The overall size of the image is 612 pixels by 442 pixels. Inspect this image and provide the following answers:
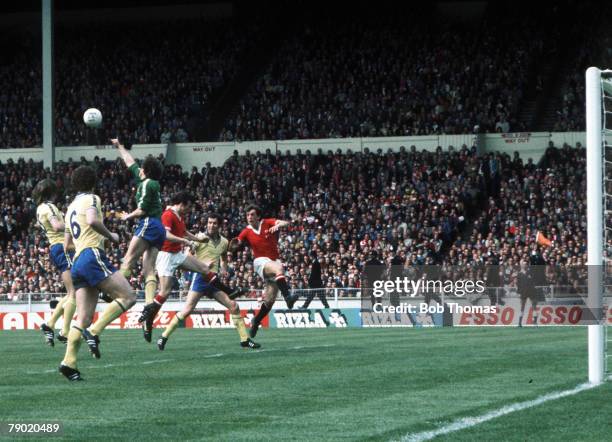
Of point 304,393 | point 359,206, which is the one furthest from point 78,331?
point 359,206

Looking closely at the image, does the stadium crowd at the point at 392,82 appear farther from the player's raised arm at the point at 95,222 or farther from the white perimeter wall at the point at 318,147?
the player's raised arm at the point at 95,222

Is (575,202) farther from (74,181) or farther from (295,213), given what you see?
(74,181)

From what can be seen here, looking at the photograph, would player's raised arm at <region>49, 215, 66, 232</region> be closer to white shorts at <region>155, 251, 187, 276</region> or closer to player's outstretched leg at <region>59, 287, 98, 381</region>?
white shorts at <region>155, 251, 187, 276</region>

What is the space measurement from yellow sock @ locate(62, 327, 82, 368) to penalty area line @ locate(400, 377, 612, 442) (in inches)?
175

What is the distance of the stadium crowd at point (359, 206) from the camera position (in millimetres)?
34719

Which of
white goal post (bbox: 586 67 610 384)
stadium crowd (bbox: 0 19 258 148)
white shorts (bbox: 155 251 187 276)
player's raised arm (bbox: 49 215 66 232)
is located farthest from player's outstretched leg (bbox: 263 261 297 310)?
stadium crowd (bbox: 0 19 258 148)

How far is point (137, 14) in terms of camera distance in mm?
53500

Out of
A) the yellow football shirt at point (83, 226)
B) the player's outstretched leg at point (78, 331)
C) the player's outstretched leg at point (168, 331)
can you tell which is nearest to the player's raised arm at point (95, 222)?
the yellow football shirt at point (83, 226)

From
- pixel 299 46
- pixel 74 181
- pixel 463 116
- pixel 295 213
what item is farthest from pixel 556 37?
pixel 74 181

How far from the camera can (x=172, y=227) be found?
17531mm

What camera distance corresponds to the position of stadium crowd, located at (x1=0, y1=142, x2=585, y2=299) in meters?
34.7

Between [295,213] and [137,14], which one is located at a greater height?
[137,14]

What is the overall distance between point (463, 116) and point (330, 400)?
111ft

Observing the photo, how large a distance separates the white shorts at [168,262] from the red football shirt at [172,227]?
11 centimetres
